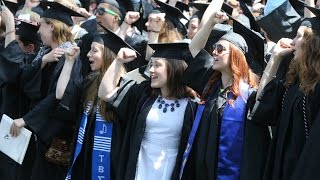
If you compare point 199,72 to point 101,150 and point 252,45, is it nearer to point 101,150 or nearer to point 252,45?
point 252,45

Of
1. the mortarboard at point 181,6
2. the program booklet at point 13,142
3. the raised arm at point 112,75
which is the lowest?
the program booklet at point 13,142

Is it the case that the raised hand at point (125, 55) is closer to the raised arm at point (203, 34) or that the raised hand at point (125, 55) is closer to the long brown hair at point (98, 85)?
the long brown hair at point (98, 85)

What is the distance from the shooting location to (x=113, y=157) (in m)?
5.25

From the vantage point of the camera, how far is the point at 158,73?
4836 millimetres

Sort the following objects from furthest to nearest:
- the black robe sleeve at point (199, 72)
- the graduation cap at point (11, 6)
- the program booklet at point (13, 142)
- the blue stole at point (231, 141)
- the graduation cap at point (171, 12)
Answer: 1. the graduation cap at point (11, 6)
2. the graduation cap at point (171, 12)
3. the program booklet at point (13, 142)
4. the black robe sleeve at point (199, 72)
5. the blue stole at point (231, 141)

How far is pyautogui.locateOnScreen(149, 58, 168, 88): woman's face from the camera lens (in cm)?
481

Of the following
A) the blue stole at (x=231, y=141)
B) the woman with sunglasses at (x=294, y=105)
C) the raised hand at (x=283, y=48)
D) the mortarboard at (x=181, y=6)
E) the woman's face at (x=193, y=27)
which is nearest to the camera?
the woman with sunglasses at (x=294, y=105)

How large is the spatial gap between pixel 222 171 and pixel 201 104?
0.56 m

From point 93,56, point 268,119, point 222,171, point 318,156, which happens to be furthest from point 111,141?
point 318,156

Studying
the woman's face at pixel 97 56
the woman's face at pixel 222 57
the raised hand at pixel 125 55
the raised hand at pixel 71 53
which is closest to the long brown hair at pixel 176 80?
the raised hand at pixel 125 55

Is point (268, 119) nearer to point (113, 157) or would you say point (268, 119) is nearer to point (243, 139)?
point (243, 139)

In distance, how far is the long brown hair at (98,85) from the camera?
17.1 feet

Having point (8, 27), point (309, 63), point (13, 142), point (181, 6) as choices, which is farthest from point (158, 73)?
point (181, 6)

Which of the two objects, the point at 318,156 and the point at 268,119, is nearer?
the point at 318,156
